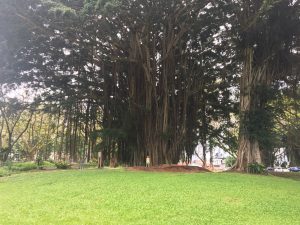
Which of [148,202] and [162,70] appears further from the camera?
[162,70]

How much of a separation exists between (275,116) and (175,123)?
12.5 ft

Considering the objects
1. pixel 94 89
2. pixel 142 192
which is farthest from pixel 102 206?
pixel 94 89

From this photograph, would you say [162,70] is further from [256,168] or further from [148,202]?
[148,202]

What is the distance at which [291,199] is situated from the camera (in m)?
7.73

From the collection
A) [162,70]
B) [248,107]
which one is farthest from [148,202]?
[162,70]

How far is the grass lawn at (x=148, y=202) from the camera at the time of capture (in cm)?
583

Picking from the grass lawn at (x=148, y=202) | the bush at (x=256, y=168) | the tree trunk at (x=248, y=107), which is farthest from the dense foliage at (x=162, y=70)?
the grass lawn at (x=148, y=202)

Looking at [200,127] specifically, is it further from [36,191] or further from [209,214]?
[209,214]

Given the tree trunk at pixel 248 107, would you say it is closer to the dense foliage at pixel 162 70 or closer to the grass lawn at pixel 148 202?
the dense foliage at pixel 162 70

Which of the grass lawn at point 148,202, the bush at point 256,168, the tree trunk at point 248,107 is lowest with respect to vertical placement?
the grass lawn at point 148,202

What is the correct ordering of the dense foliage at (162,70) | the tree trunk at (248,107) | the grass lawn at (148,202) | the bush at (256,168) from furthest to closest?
the tree trunk at (248,107) < the bush at (256,168) < the dense foliage at (162,70) < the grass lawn at (148,202)

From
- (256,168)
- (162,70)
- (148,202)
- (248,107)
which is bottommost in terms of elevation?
(148,202)

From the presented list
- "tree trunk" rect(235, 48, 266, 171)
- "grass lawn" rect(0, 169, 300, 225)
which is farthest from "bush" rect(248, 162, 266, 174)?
"grass lawn" rect(0, 169, 300, 225)

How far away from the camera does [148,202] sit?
6.93 meters
